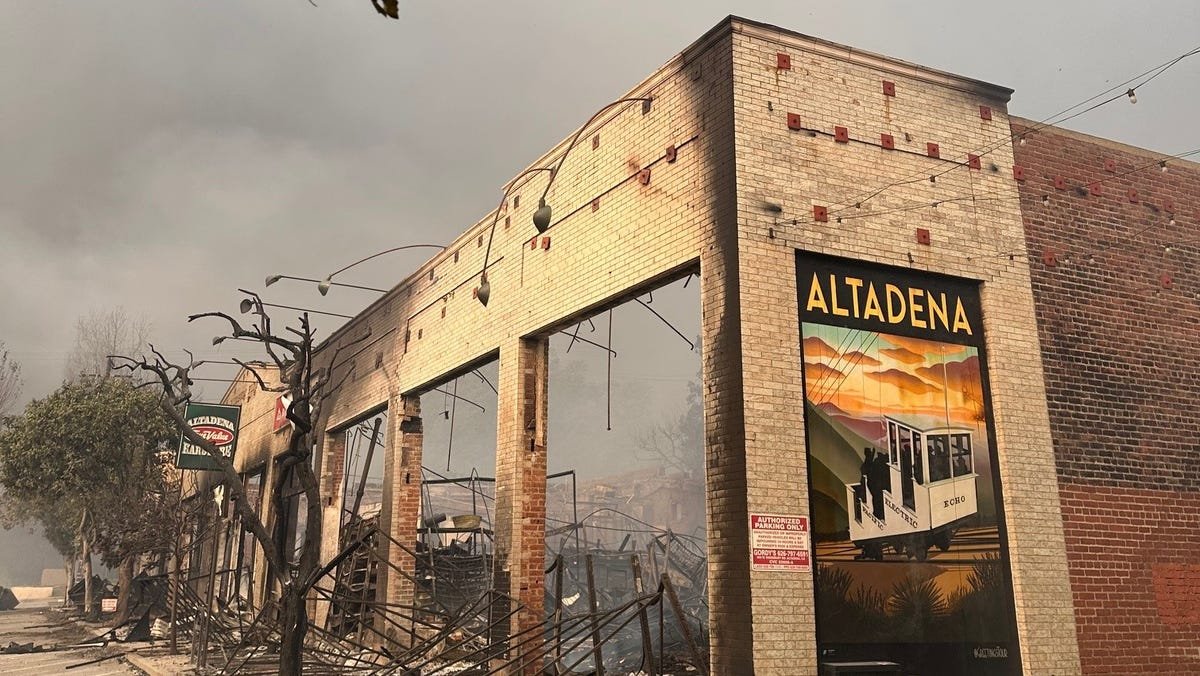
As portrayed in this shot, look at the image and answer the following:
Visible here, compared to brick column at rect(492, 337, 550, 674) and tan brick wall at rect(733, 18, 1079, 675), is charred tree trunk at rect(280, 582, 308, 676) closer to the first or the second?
brick column at rect(492, 337, 550, 674)

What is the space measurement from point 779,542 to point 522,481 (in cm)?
513

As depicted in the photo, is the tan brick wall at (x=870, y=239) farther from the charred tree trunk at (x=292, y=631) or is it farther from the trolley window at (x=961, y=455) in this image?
the charred tree trunk at (x=292, y=631)

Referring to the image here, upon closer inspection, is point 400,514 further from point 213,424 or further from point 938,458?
point 213,424

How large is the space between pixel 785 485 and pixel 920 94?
5355mm

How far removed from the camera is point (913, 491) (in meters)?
9.38

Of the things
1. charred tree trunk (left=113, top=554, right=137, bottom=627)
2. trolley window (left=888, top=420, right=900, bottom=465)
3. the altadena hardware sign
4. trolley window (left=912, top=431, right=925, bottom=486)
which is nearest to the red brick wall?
trolley window (left=912, top=431, right=925, bottom=486)

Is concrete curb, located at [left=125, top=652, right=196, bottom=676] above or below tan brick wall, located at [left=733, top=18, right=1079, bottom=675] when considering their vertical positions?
below

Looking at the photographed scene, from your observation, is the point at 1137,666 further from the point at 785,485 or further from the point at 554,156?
the point at 554,156

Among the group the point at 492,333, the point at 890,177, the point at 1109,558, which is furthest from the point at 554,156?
the point at 1109,558

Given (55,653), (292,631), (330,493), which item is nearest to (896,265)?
(292,631)

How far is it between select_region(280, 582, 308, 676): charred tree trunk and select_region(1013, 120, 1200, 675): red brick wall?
8919 mm

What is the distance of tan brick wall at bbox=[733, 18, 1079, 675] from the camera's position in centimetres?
875

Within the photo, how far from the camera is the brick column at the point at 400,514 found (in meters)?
16.6

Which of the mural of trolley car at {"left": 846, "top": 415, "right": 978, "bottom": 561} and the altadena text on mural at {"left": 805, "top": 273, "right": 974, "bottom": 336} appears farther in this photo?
the altadena text on mural at {"left": 805, "top": 273, "right": 974, "bottom": 336}
